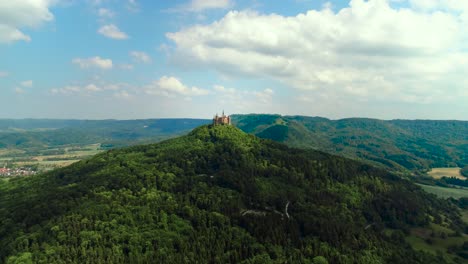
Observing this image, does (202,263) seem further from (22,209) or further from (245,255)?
(22,209)

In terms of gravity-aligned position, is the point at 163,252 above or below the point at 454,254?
above

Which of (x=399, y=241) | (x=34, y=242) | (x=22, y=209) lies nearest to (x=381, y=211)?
(x=399, y=241)

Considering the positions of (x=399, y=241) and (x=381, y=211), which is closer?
(x=399, y=241)

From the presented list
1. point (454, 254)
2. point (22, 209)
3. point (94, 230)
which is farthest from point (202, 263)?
point (454, 254)

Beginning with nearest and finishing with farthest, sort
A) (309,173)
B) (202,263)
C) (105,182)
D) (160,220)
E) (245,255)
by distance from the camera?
(202,263), (245,255), (160,220), (105,182), (309,173)

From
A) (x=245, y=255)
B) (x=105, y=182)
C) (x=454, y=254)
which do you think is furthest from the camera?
(x=105, y=182)

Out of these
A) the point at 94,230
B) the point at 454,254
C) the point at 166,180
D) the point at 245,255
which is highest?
the point at 166,180
